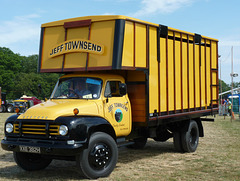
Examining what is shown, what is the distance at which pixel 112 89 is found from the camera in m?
8.80

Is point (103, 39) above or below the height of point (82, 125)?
above

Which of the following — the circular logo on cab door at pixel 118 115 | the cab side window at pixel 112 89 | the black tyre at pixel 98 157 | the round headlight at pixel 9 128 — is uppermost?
the cab side window at pixel 112 89

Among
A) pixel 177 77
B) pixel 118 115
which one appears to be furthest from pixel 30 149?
pixel 177 77

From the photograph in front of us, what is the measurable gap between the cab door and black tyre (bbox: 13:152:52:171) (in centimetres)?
201

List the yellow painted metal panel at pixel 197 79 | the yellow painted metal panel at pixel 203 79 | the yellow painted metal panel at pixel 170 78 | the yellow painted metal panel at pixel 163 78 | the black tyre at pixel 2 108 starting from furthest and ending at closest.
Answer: the black tyre at pixel 2 108 → the yellow painted metal panel at pixel 203 79 → the yellow painted metal panel at pixel 197 79 → the yellow painted metal panel at pixel 170 78 → the yellow painted metal panel at pixel 163 78

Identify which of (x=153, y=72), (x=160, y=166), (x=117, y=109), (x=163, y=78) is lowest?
(x=160, y=166)

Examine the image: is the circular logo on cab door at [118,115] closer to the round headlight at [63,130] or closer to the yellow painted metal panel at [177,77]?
the round headlight at [63,130]

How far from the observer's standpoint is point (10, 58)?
81812 mm

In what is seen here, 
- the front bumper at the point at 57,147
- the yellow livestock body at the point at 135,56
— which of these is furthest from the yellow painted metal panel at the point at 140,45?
the front bumper at the point at 57,147

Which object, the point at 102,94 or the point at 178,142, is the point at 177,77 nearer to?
the point at 178,142

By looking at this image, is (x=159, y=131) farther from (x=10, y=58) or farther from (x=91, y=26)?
(x=10, y=58)

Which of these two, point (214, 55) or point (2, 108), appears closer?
point (214, 55)

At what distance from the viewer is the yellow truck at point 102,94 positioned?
7.56 m

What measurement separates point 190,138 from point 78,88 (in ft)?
16.0
